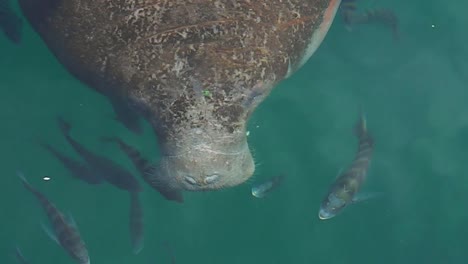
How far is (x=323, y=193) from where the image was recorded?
8164mm

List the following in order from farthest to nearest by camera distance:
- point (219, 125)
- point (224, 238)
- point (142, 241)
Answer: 1. point (224, 238)
2. point (142, 241)
3. point (219, 125)

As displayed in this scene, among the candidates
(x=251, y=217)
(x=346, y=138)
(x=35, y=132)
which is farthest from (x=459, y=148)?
(x=35, y=132)

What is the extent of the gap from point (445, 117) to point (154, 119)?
19.1 feet

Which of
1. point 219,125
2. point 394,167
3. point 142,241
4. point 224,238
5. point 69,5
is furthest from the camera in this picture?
point 394,167

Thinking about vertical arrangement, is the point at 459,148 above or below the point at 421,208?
above

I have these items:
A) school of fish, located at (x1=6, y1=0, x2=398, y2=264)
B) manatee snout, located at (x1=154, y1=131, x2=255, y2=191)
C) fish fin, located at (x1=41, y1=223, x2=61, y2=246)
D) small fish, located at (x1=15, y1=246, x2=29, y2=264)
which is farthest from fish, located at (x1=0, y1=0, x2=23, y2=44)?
manatee snout, located at (x1=154, y1=131, x2=255, y2=191)

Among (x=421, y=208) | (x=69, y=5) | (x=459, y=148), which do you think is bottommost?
(x=421, y=208)

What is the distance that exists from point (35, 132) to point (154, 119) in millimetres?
3927

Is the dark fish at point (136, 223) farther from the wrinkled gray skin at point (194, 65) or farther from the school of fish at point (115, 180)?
the wrinkled gray skin at point (194, 65)

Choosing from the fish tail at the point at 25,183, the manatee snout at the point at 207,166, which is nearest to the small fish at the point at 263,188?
the manatee snout at the point at 207,166

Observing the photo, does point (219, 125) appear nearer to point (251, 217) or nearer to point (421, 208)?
point (251, 217)

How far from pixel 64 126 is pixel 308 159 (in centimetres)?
347

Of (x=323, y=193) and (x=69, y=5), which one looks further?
(x=323, y=193)

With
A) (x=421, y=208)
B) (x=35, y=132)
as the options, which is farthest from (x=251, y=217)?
(x=35, y=132)
